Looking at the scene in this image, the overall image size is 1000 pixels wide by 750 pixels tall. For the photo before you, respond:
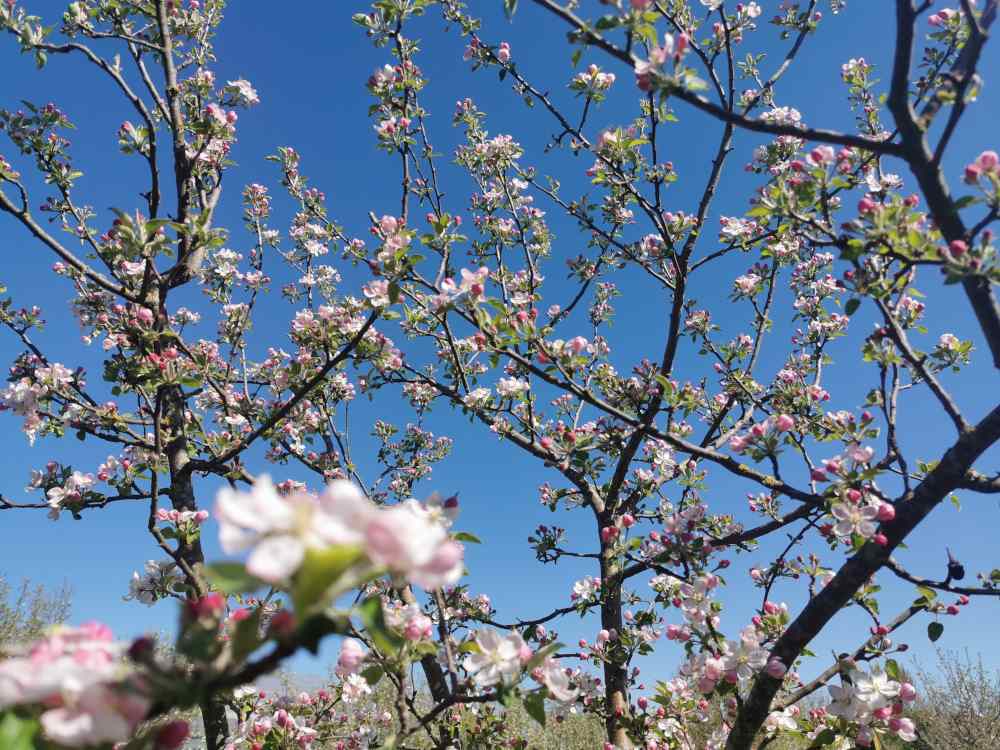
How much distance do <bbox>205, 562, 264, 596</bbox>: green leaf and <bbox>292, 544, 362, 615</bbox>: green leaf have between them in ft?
0.44

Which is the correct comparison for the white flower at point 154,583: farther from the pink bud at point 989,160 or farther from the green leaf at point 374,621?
the pink bud at point 989,160

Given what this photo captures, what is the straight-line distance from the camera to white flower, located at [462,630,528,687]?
4.34ft

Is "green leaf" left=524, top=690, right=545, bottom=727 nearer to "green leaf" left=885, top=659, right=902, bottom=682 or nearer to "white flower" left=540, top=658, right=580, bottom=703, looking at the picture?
"white flower" left=540, top=658, right=580, bottom=703

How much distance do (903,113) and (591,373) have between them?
2.15 meters

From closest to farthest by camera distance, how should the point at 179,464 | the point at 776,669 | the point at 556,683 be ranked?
the point at 556,683 → the point at 776,669 → the point at 179,464

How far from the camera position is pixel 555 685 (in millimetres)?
1316

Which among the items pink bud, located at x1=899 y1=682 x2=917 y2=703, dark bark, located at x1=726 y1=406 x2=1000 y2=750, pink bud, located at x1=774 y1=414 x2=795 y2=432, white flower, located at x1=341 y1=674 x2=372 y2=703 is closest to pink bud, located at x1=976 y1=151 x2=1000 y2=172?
dark bark, located at x1=726 y1=406 x2=1000 y2=750

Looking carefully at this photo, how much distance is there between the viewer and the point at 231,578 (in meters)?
0.64

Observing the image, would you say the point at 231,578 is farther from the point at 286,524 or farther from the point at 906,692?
the point at 906,692

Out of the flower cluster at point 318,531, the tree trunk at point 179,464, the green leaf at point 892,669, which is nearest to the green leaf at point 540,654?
the flower cluster at point 318,531

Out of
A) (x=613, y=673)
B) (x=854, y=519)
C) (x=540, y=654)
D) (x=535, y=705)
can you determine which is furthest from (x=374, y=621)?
(x=613, y=673)

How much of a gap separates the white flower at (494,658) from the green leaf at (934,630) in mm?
2279

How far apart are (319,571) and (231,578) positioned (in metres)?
0.18

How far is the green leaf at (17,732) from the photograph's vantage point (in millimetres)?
648
